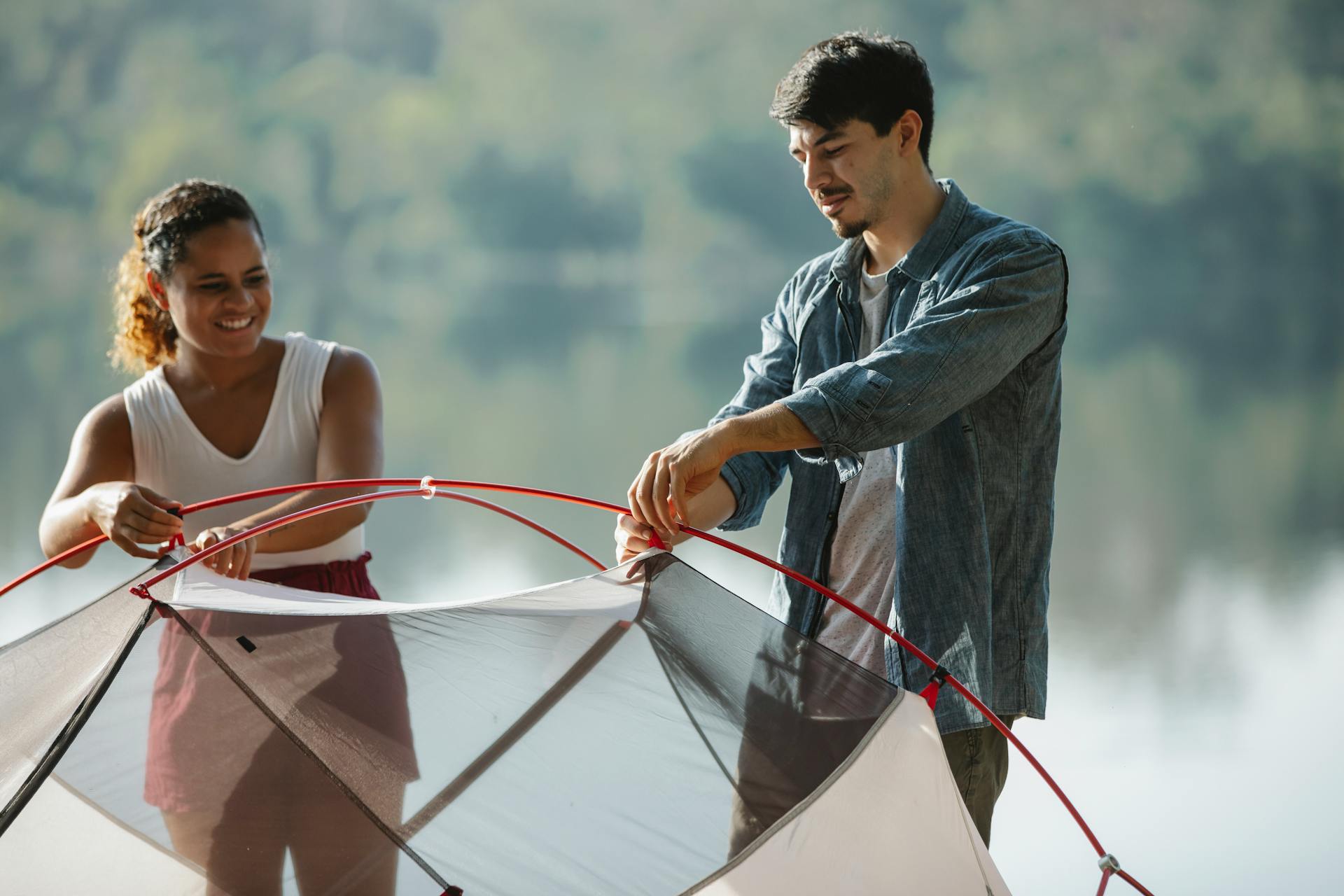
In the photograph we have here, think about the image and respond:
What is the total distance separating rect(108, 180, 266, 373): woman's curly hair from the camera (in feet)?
4.69

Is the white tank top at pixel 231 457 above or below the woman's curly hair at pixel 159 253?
below

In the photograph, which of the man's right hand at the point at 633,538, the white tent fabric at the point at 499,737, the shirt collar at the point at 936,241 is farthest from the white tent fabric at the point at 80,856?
the shirt collar at the point at 936,241

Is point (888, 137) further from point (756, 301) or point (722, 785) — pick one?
point (756, 301)

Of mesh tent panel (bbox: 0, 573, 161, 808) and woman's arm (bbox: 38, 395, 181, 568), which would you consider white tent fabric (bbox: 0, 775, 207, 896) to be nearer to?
mesh tent panel (bbox: 0, 573, 161, 808)

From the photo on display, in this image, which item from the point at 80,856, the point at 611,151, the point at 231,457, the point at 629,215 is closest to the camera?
the point at 80,856

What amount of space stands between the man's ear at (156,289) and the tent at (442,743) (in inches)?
16.5

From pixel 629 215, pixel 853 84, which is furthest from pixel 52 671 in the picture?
pixel 629 215

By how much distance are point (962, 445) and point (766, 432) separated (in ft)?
0.59

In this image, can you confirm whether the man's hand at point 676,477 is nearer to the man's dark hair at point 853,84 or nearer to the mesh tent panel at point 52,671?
the man's dark hair at point 853,84

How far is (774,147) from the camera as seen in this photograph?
19.4m

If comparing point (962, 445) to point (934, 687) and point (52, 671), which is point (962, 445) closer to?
point (934, 687)

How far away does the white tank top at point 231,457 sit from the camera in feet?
4.57

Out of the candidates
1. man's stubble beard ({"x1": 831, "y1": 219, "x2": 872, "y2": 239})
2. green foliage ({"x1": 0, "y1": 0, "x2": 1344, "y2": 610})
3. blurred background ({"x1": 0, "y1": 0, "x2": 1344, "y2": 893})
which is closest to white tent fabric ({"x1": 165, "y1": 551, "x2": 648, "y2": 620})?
man's stubble beard ({"x1": 831, "y1": 219, "x2": 872, "y2": 239})

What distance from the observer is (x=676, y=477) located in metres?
1.03
